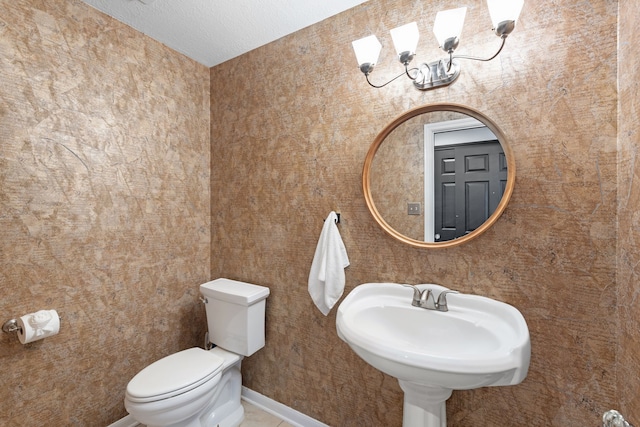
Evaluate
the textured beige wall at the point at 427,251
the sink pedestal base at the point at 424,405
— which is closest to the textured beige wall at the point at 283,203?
the textured beige wall at the point at 427,251

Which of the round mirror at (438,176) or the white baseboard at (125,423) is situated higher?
the round mirror at (438,176)

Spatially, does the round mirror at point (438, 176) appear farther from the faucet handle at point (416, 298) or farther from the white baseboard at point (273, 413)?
the white baseboard at point (273, 413)

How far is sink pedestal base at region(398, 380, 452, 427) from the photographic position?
967 millimetres

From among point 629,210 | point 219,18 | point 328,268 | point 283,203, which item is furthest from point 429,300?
point 219,18

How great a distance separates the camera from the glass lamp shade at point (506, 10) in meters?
0.95

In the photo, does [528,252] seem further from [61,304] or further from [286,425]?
[61,304]

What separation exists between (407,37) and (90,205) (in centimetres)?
174

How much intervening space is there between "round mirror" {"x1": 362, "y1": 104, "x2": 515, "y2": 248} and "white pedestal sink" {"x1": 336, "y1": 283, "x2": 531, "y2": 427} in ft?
0.92

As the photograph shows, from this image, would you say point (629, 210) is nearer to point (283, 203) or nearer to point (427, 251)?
point (427, 251)

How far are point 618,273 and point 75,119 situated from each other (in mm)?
2392

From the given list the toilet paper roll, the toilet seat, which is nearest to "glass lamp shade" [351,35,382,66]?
the toilet seat

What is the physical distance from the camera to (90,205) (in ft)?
4.73

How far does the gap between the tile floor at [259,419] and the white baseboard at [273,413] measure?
0.02m

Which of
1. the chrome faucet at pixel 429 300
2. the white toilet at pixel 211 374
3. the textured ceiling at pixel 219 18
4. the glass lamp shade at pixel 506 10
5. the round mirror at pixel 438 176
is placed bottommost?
the white toilet at pixel 211 374
